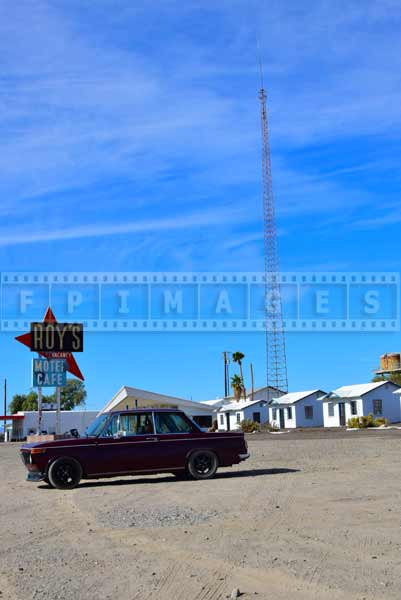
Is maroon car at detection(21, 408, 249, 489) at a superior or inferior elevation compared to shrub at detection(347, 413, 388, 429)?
inferior

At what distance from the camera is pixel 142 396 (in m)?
72.6

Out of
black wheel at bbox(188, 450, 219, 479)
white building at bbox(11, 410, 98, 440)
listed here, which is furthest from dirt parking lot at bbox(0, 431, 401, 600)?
white building at bbox(11, 410, 98, 440)

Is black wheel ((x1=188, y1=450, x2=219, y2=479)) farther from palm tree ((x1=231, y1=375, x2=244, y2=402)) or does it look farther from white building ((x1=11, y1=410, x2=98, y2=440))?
palm tree ((x1=231, y1=375, x2=244, y2=402))

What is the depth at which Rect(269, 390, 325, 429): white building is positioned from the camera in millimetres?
72438

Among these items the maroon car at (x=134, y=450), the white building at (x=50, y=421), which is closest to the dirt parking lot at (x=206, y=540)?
the maroon car at (x=134, y=450)

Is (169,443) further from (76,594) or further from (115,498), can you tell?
(76,594)

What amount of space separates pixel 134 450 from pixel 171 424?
1140 mm

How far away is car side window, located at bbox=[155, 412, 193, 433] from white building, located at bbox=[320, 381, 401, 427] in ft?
158

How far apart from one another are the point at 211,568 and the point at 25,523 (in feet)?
15.1

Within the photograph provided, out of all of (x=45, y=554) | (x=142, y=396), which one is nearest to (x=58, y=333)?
(x=142, y=396)

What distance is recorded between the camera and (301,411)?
72.6 metres

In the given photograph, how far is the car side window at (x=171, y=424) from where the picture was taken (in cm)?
1791

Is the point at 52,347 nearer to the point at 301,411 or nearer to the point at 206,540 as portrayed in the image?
the point at 301,411

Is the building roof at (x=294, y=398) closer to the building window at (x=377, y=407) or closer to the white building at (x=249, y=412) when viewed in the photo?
the white building at (x=249, y=412)
